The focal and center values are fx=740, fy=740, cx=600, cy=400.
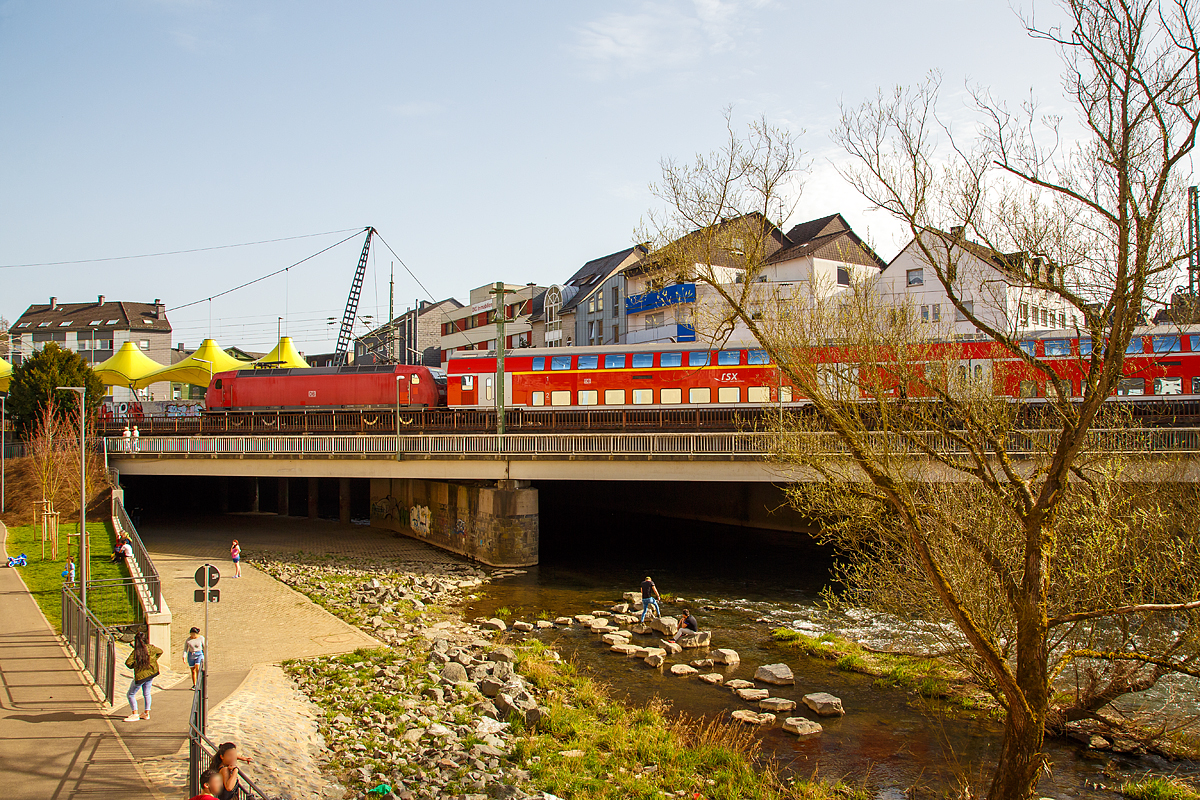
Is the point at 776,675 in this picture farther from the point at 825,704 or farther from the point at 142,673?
the point at 142,673

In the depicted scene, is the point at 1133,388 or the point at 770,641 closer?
the point at 770,641

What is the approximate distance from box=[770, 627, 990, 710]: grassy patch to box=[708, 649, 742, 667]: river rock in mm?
1916

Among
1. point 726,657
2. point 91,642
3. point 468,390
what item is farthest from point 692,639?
point 468,390

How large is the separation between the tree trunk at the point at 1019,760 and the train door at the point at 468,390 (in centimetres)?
2973

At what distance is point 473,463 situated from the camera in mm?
29828

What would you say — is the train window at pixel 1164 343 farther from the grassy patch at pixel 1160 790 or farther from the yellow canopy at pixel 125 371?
the yellow canopy at pixel 125 371

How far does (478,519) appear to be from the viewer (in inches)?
1252

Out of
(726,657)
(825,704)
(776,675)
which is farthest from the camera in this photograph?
(726,657)

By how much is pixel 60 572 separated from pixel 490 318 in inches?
1981

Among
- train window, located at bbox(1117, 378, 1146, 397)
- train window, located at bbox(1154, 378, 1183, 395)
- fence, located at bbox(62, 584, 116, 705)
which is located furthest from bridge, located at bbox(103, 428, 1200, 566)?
fence, located at bbox(62, 584, 116, 705)

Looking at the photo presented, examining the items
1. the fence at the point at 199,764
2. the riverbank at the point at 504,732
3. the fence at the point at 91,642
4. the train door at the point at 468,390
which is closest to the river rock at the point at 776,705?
the riverbank at the point at 504,732

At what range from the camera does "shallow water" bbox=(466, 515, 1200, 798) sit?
41.7ft

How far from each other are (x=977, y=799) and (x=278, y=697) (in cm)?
1230

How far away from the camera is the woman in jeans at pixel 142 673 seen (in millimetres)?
11516
